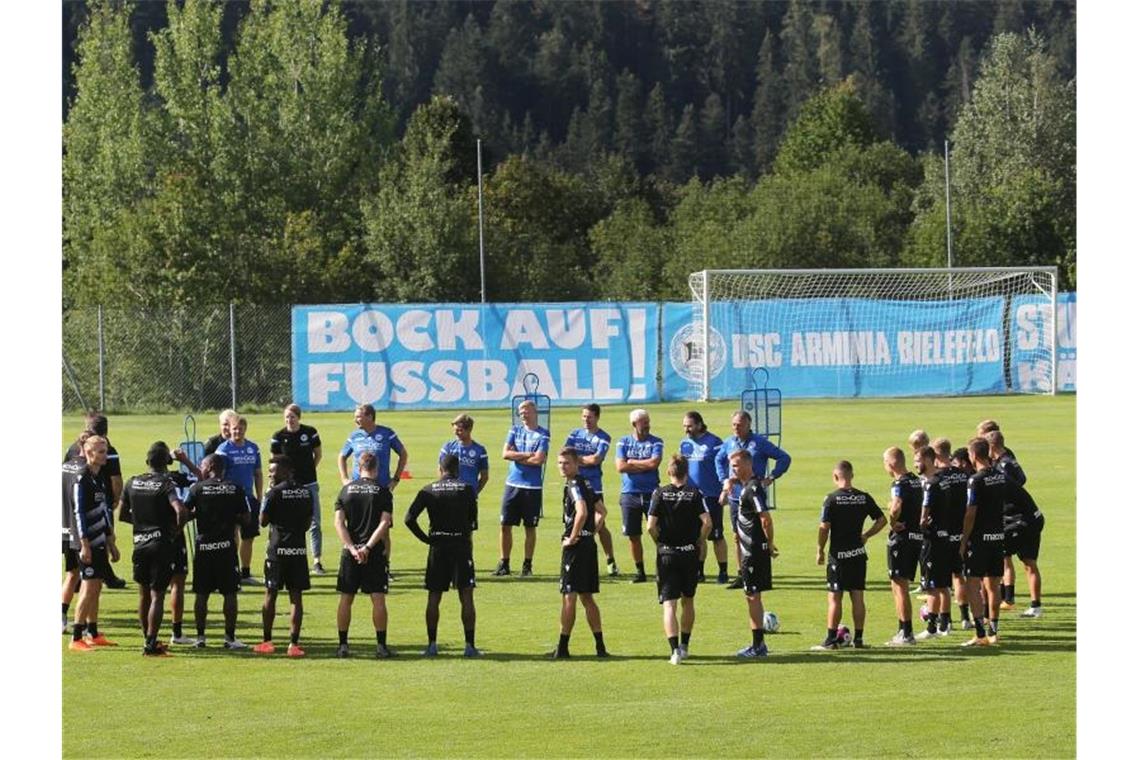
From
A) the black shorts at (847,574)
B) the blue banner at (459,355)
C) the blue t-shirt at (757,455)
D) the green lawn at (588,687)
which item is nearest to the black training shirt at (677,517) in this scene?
the green lawn at (588,687)

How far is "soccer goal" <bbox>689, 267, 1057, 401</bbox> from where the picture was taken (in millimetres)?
47625

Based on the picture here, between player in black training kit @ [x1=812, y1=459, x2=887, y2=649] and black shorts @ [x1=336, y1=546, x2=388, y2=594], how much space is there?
4024 mm

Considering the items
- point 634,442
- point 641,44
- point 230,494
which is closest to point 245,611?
point 230,494

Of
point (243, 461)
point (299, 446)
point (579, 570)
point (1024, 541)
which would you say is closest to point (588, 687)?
point (579, 570)

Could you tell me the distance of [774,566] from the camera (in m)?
21.1

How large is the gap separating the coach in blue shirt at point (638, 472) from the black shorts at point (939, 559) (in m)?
4.16

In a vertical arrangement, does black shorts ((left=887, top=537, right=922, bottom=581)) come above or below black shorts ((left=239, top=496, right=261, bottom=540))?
below

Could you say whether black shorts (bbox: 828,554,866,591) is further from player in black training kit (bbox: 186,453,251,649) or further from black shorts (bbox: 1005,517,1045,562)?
player in black training kit (bbox: 186,453,251,649)

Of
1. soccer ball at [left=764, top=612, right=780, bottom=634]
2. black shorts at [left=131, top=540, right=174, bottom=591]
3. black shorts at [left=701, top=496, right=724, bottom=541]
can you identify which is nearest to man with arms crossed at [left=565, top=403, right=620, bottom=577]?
black shorts at [left=701, top=496, right=724, bottom=541]

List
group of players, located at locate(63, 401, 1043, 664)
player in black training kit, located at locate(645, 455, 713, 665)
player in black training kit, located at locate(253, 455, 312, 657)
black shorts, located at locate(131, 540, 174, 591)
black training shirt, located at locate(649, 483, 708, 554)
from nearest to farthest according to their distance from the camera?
player in black training kit, located at locate(645, 455, 713, 665), black training shirt, located at locate(649, 483, 708, 554), group of players, located at locate(63, 401, 1043, 664), black shorts, located at locate(131, 540, 174, 591), player in black training kit, located at locate(253, 455, 312, 657)

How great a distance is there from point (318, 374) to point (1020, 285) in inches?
898

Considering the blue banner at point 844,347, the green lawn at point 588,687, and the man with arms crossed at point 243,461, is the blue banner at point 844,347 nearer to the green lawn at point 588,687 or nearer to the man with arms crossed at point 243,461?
the green lawn at point 588,687

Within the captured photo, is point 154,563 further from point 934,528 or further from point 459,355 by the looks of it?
point 459,355

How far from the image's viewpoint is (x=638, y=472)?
20.0 meters
